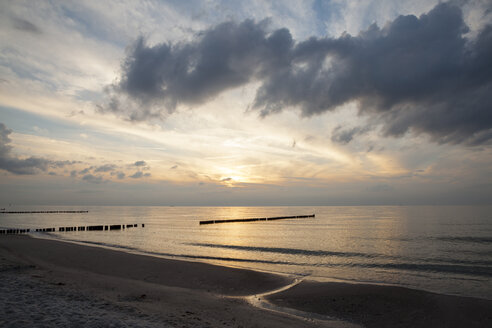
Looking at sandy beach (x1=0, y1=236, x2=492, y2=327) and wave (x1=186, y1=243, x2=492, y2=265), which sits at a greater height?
sandy beach (x1=0, y1=236, x2=492, y2=327)

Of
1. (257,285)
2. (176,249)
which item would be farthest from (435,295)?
(176,249)

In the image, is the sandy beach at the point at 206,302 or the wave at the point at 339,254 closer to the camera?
the sandy beach at the point at 206,302

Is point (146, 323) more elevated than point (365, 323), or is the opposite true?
point (146, 323)

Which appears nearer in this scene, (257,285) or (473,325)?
(473,325)

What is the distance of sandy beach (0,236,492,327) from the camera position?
30.5 ft

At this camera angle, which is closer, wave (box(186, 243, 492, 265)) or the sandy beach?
the sandy beach

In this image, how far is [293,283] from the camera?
59.8 feet

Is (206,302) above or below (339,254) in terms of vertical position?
above

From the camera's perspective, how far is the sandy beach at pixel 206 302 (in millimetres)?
9297

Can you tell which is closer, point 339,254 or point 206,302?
point 206,302

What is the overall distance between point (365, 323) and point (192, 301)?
7.73m

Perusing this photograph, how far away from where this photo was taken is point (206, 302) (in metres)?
13.3

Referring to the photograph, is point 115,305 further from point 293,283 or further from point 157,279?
point 293,283

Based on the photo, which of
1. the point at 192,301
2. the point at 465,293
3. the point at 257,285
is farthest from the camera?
the point at 257,285
